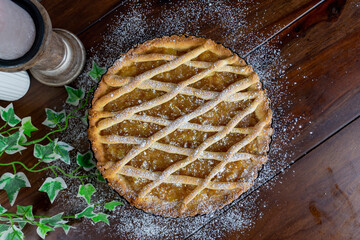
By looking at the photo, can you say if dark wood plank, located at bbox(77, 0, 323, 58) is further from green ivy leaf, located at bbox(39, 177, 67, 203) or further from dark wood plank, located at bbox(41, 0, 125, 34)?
green ivy leaf, located at bbox(39, 177, 67, 203)

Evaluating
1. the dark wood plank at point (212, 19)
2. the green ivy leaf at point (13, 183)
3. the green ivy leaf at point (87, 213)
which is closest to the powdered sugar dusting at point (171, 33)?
the dark wood plank at point (212, 19)

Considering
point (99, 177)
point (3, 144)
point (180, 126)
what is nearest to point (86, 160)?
point (99, 177)

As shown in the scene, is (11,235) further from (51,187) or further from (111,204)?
(111,204)

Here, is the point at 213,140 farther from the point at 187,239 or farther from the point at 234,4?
the point at 234,4

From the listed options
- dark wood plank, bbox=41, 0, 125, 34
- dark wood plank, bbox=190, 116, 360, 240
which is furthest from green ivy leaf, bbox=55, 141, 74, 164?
dark wood plank, bbox=190, 116, 360, 240

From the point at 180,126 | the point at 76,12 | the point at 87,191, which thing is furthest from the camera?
the point at 76,12

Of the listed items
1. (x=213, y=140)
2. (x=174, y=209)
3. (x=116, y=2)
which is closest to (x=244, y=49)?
(x=213, y=140)

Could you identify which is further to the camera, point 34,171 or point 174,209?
point 34,171
